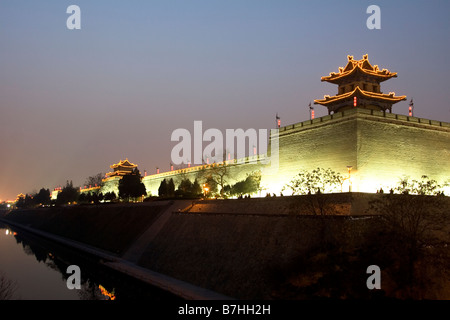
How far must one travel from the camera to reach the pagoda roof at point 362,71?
111ft

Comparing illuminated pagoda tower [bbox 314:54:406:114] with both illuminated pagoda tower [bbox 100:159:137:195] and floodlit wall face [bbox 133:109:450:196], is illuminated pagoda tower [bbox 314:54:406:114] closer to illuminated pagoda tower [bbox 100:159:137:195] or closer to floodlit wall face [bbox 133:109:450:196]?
floodlit wall face [bbox 133:109:450:196]

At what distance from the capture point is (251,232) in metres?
21.2

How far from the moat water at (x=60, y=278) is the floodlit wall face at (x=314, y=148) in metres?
14.1

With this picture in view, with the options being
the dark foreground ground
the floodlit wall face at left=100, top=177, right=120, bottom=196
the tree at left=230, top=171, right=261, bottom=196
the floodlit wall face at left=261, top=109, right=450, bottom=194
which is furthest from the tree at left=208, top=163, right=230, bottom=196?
the floodlit wall face at left=100, top=177, right=120, bottom=196

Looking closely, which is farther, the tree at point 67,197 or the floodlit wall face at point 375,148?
the tree at point 67,197

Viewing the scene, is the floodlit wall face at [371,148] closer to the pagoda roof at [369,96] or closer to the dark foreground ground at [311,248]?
the pagoda roof at [369,96]

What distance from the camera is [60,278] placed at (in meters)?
28.0

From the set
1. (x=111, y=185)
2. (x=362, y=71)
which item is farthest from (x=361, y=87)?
(x=111, y=185)

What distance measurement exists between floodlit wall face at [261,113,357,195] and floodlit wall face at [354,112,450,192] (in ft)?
2.70

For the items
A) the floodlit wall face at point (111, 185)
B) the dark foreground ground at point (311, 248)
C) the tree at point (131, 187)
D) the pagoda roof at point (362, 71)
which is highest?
the pagoda roof at point (362, 71)

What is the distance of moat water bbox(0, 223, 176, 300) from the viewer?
858 inches

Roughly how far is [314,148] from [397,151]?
5.50m

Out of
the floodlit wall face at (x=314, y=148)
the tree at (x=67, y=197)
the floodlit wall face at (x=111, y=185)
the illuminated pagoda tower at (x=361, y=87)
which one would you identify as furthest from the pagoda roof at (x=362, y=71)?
the tree at (x=67, y=197)
